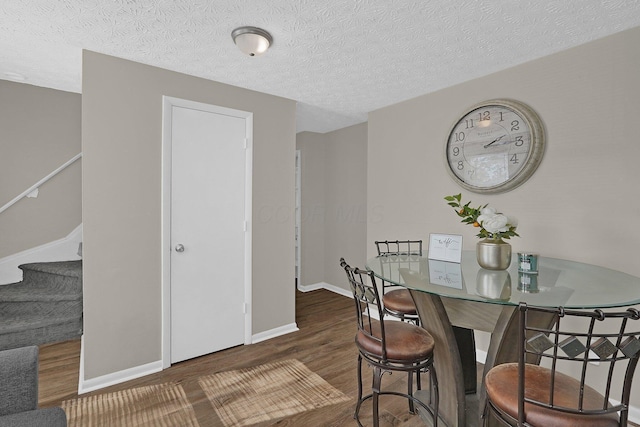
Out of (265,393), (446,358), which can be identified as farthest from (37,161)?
(446,358)

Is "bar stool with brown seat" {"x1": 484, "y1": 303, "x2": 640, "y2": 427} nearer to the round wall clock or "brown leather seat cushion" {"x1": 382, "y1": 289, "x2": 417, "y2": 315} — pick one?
"brown leather seat cushion" {"x1": 382, "y1": 289, "x2": 417, "y2": 315}

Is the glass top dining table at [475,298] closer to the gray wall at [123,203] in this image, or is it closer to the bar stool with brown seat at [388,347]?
the bar stool with brown seat at [388,347]

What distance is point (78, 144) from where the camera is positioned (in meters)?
3.45

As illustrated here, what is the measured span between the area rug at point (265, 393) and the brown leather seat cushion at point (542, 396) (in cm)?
125

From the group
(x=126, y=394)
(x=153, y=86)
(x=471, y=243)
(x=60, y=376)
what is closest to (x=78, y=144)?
(x=153, y=86)

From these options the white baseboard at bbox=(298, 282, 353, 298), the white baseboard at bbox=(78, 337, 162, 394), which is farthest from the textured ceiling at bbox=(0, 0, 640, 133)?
the white baseboard at bbox=(298, 282, 353, 298)

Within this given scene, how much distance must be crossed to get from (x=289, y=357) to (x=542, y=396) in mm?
2062

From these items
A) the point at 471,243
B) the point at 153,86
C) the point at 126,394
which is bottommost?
the point at 126,394

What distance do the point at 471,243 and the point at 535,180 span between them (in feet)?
2.39

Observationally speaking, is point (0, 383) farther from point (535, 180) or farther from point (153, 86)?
point (535, 180)

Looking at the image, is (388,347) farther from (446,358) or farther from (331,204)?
(331,204)

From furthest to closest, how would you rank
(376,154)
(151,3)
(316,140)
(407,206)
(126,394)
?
(316,140), (376,154), (407,206), (126,394), (151,3)

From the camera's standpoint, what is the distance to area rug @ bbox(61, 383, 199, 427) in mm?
1962

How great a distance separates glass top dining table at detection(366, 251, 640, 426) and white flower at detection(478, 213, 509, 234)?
25cm
